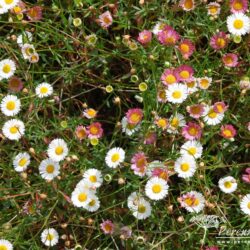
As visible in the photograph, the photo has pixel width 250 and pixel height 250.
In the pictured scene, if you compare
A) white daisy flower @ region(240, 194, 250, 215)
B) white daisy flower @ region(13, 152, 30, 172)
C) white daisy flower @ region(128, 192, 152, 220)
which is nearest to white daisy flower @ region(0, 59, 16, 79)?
Answer: white daisy flower @ region(13, 152, 30, 172)

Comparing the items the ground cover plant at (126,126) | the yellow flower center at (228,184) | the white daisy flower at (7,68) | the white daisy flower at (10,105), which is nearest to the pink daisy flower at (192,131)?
the ground cover plant at (126,126)

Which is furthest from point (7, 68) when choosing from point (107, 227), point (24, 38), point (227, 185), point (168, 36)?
point (227, 185)

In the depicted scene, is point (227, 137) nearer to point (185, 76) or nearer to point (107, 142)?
point (185, 76)

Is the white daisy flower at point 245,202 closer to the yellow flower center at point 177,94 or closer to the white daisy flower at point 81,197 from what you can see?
the yellow flower center at point 177,94

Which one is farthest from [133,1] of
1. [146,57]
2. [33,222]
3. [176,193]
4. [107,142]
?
[33,222]

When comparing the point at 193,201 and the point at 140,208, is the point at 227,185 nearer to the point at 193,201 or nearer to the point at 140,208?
the point at 193,201
